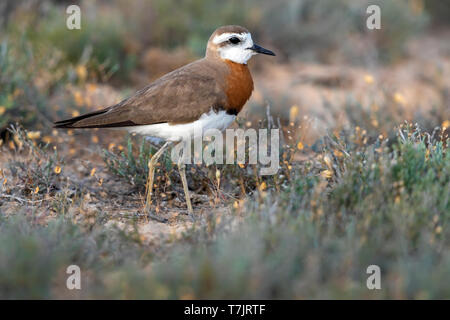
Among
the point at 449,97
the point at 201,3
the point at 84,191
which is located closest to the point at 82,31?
the point at 201,3

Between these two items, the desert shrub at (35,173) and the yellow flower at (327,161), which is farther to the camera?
the desert shrub at (35,173)

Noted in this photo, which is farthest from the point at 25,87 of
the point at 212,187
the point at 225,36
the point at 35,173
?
the point at 225,36

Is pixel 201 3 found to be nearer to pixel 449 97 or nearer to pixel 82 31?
pixel 82 31

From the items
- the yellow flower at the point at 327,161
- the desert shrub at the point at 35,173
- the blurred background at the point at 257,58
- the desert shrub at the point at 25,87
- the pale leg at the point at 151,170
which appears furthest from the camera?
the blurred background at the point at 257,58

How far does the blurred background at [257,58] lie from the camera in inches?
265

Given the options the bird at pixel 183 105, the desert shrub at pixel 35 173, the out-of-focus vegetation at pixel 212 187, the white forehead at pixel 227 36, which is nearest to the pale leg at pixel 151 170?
the bird at pixel 183 105

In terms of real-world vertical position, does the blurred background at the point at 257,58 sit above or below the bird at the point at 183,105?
above

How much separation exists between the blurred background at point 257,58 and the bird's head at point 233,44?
1.81m

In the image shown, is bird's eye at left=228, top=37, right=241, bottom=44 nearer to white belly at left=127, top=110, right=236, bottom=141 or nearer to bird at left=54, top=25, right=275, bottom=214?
bird at left=54, top=25, right=275, bottom=214

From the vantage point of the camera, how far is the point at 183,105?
173 inches

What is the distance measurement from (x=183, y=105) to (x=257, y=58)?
5794 mm

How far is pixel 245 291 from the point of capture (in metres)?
2.85

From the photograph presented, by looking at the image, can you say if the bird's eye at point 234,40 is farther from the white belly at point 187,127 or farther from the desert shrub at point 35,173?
the desert shrub at point 35,173

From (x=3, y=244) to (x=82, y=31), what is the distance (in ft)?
20.8
